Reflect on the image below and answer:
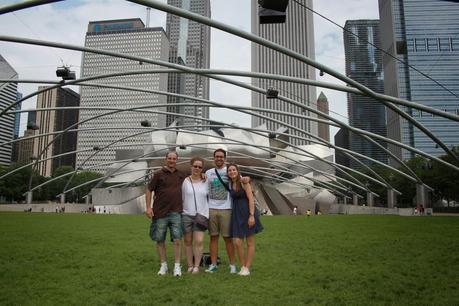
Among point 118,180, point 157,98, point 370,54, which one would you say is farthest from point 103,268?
point 157,98

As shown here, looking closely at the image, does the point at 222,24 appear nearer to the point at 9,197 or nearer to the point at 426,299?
the point at 426,299

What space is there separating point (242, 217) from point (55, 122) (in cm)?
10429

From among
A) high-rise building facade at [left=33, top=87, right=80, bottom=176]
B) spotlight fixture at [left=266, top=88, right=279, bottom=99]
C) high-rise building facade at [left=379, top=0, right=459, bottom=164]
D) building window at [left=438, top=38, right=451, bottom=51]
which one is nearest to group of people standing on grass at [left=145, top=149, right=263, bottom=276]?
spotlight fixture at [left=266, top=88, right=279, bottom=99]

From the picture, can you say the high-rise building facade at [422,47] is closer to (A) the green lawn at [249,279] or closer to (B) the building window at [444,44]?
(B) the building window at [444,44]

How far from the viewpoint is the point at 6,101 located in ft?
123

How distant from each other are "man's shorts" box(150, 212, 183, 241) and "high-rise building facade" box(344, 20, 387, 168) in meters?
7.15

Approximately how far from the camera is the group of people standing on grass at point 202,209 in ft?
18.3

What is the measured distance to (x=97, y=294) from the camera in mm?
4254

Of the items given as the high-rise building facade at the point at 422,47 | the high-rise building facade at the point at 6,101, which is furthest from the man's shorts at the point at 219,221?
the high-rise building facade at the point at 6,101

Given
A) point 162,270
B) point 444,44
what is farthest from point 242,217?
point 444,44

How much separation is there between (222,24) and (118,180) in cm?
4750

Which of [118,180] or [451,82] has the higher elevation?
[451,82]

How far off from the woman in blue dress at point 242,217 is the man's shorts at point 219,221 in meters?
0.08

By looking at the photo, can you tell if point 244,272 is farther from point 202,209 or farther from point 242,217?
point 202,209
